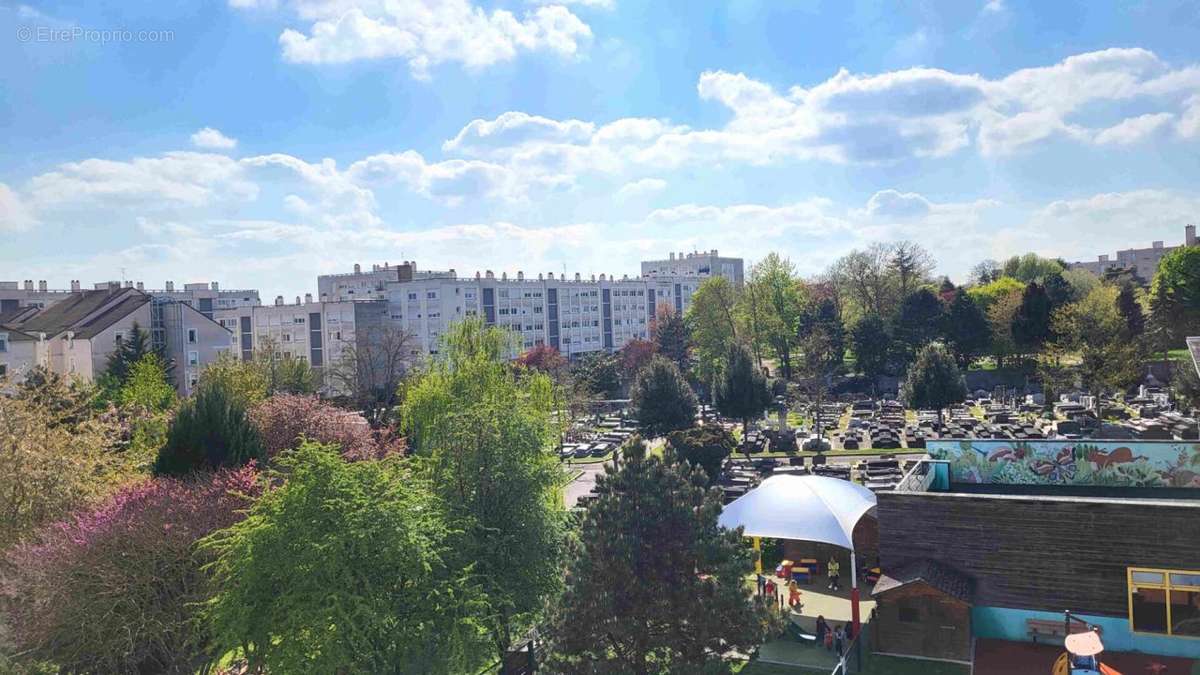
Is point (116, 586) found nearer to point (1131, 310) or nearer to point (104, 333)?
point (104, 333)

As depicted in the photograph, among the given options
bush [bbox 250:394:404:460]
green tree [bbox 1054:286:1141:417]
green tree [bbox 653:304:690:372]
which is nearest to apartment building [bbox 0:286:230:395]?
bush [bbox 250:394:404:460]

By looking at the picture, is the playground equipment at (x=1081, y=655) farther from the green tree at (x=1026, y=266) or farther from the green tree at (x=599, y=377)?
the green tree at (x=1026, y=266)

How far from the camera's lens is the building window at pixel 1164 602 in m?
16.6

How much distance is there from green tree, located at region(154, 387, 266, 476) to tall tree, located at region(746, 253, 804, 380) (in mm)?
51299

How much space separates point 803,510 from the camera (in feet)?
75.2

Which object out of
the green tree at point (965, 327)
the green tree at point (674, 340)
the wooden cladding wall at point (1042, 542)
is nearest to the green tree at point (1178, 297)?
the green tree at point (965, 327)

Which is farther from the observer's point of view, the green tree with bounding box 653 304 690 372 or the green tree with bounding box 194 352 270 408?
the green tree with bounding box 653 304 690 372

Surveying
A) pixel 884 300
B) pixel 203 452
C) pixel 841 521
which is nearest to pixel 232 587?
pixel 203 452

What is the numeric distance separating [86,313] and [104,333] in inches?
166

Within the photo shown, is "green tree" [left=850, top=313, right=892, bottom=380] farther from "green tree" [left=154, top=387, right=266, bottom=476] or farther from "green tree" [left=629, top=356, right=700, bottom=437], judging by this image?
"green tree" [left=154, top=387, right=266, bottom=476]

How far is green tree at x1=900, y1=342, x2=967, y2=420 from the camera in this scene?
44.3 metres

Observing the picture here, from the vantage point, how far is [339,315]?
77.5 meters

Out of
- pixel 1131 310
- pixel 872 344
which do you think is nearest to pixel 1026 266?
pixel 1131 310

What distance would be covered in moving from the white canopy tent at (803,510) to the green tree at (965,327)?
1832 inches
